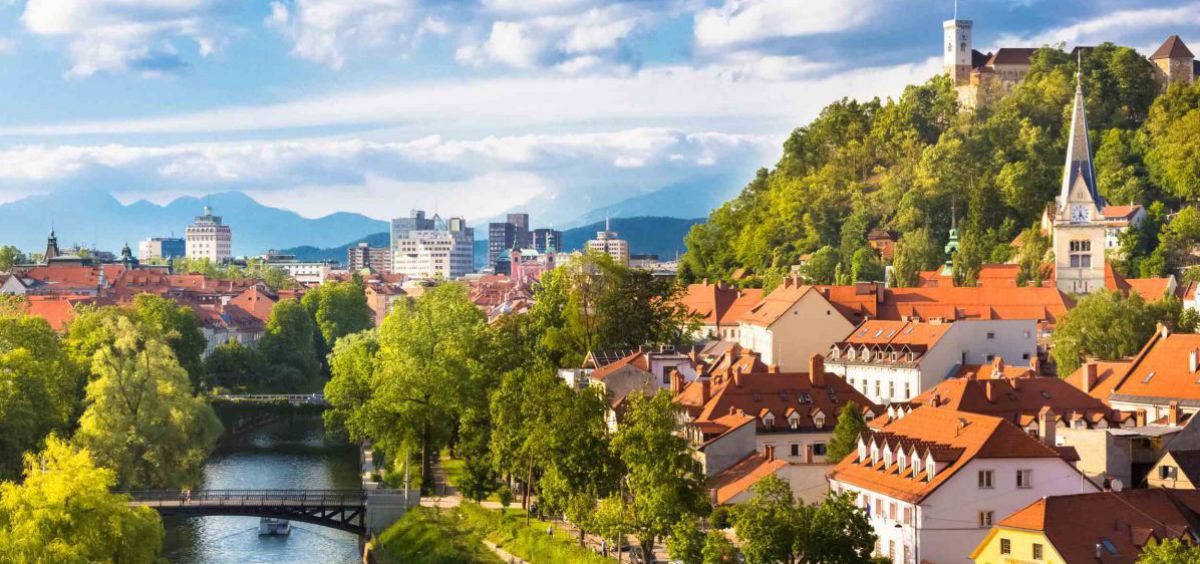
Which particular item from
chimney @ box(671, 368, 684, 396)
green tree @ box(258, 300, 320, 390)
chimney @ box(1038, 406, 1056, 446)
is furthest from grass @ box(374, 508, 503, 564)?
green tree @ box(258, 300, 320, 390)

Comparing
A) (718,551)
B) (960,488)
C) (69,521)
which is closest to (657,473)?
(718,551)

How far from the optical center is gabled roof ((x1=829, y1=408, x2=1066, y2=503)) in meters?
47.9

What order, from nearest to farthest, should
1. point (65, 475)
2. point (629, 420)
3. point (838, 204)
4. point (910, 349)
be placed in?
1. point (65, 475)
2. point (629, 420)
3. point (910, 349)
4. point (838, 204)

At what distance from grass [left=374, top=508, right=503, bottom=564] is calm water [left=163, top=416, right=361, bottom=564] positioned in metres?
1.93

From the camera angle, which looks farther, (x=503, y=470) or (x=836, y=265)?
(x=836, y=265)

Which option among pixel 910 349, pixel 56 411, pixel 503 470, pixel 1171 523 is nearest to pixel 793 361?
pixel 910 349

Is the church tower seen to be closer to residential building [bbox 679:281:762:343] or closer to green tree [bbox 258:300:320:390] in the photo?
residential building [bbox 679:281:762:343]

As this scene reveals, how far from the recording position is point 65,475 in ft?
163

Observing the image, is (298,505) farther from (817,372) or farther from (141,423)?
(817,372)

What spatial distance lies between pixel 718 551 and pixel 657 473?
5172 millimetres

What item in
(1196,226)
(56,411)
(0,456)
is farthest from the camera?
(1196,226)

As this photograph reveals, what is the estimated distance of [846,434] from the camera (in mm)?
55938

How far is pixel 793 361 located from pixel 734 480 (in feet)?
87.8

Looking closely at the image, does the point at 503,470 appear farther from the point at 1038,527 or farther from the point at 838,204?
the point at 838,204
